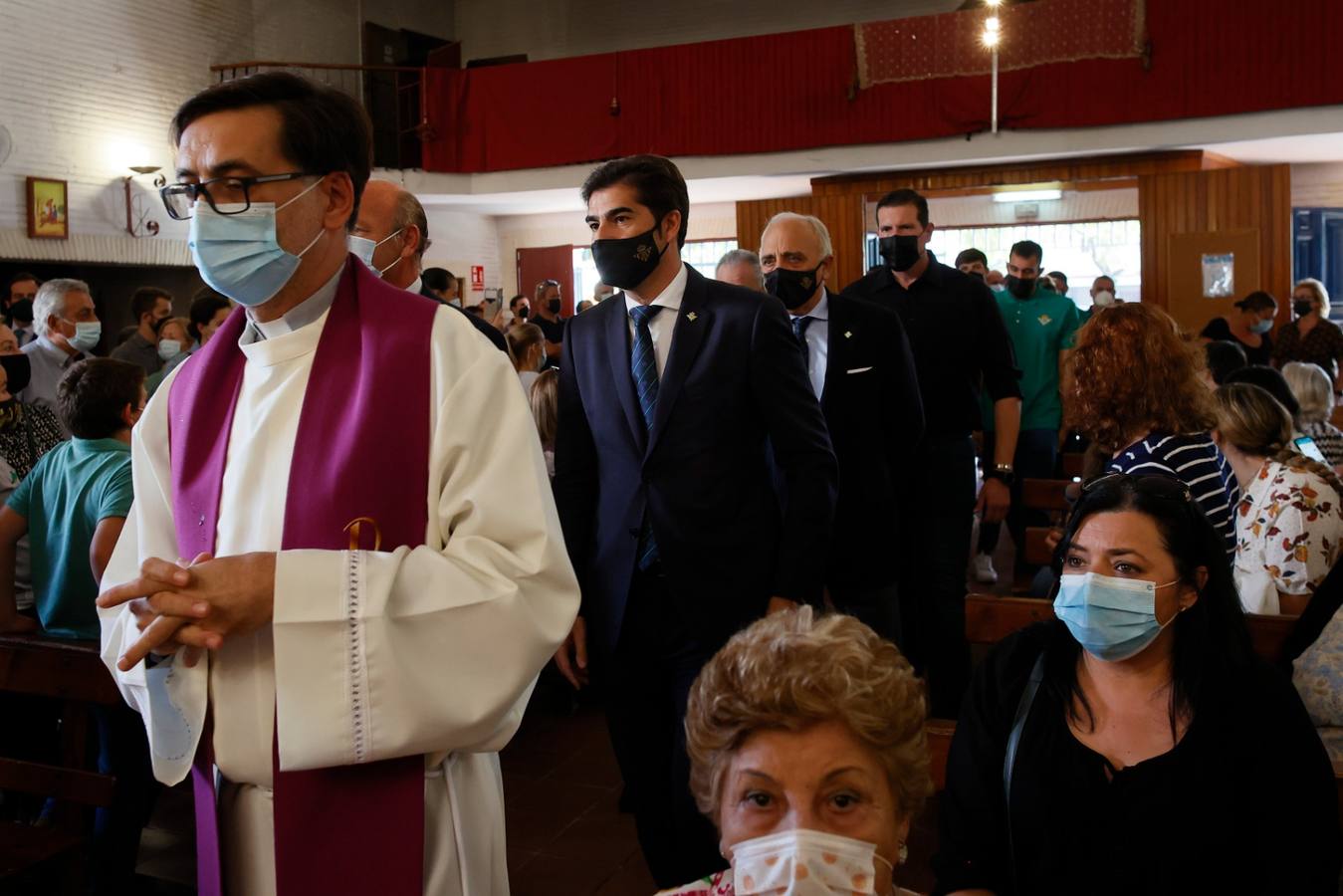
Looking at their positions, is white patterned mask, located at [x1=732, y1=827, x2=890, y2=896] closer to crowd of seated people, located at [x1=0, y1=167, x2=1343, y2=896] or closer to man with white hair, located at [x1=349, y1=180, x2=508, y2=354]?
crowd of seated people, located at [x1=0, y1=167, x2=1343, y2=896]

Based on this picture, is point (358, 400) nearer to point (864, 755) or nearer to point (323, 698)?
point (323, 698)

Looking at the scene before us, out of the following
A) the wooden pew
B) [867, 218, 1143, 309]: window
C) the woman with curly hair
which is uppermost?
[867, 218, 1143, 309]: window

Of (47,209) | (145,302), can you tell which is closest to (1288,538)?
(145,302)

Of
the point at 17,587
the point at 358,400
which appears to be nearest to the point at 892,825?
the point at 358,400

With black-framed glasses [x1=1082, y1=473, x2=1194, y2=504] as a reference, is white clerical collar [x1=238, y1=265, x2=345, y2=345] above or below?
above

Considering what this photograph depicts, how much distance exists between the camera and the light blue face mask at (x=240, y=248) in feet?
5.32

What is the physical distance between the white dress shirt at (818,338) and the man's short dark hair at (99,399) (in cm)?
197

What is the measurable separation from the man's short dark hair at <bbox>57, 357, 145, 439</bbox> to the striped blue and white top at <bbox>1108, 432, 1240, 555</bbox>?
2.69 meters

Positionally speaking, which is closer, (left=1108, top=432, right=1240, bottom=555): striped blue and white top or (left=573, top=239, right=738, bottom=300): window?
(left=1108, top=432, right=1240, bottom=555): striped blue and white top

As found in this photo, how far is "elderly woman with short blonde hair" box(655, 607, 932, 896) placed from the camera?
4.69 feet

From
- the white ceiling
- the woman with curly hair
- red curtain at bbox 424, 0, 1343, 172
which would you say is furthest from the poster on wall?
the woman with curly hair

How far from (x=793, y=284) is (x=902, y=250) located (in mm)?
1049

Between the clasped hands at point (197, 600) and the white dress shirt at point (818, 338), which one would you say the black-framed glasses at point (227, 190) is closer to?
the clasped hands at point (197, 600)

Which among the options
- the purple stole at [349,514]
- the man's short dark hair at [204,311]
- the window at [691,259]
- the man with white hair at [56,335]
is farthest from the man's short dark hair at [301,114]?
the window at [691,259]
